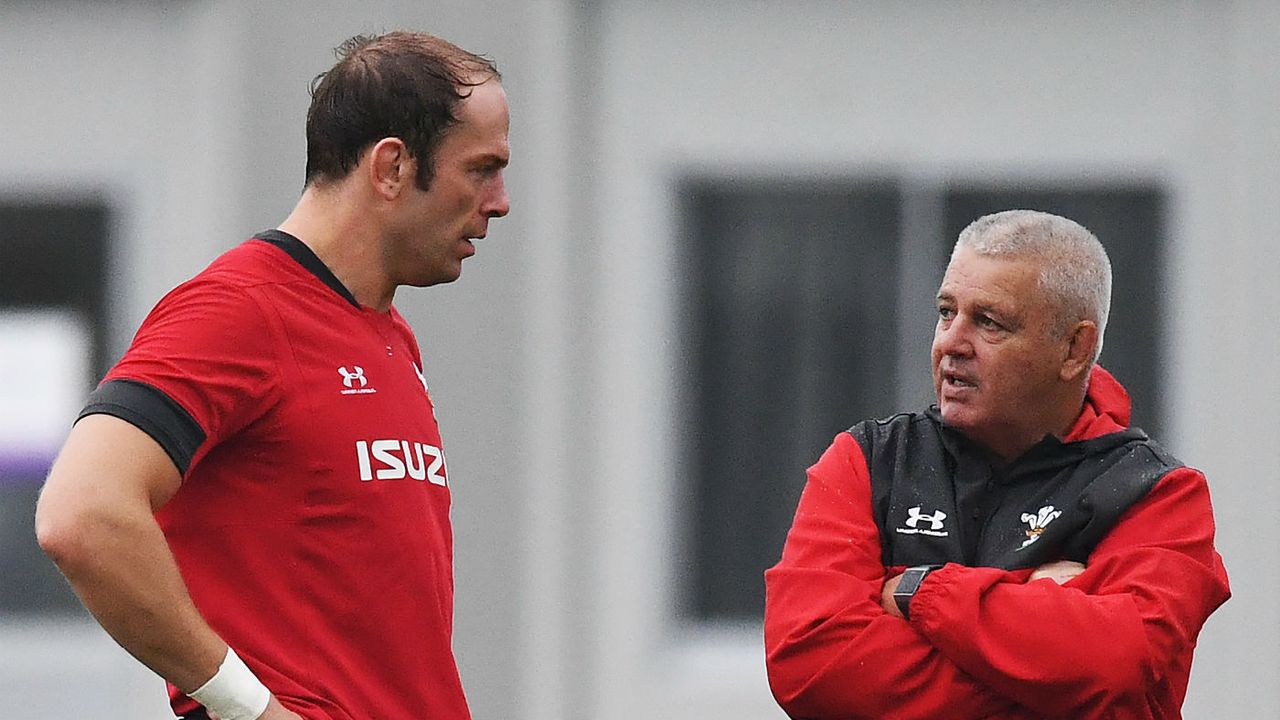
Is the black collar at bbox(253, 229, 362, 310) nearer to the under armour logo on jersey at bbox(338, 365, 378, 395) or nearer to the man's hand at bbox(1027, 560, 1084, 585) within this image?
the under armour logo on jersey at bbox(338, 365, 378, 395)

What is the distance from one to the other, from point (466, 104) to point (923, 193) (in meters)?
3.69

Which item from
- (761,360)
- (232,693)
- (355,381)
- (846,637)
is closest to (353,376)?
(355,381)

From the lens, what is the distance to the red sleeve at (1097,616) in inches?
94.5

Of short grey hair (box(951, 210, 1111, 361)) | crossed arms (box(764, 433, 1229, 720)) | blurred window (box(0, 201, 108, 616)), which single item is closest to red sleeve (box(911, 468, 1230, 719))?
crossed arms (box(764, 433, 1229, 720))

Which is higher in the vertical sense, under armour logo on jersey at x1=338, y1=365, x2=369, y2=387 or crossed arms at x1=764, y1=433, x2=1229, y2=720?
under armour logo on jersey at x1=338, y1=365, x2=369, y2=387

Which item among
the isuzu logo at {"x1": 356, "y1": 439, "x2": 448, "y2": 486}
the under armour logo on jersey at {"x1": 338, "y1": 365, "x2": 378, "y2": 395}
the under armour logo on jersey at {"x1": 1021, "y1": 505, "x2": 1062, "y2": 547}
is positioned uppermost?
the under armour logo on jersey at {"x1": 338, "y1": 365, "x2": 378, "y2": 395}

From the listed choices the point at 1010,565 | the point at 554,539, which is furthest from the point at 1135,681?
the point at 554,539

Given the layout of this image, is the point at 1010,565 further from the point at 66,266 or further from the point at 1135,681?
the point at 66,266

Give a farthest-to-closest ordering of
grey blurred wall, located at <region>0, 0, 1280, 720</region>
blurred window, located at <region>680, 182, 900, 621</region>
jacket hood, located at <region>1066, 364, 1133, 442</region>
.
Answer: blurred window, located at <region>680, 182, 900, 621</region>, grey blurred wall, located at <region>0, 0, 1280, 720</region>, jacket hood, located at <region>1066, 364, 1133, 442</region>

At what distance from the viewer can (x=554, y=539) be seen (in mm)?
5898

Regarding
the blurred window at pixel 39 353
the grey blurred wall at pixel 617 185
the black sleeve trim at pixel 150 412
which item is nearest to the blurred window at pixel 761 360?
the grey blurred wall at pixel 617 185

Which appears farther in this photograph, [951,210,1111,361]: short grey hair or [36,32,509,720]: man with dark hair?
[951,210,1111,361]: short grey hair

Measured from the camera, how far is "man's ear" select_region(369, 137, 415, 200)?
101 inches

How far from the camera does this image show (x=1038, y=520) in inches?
99.5
